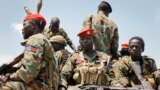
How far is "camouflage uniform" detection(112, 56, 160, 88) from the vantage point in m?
9.52

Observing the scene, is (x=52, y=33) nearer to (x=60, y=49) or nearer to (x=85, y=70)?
(x=60, y=49)

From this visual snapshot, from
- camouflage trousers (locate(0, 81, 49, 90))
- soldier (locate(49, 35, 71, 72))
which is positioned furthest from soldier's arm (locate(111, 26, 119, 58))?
camouflage trousers (locate(0, 81, 49, 90))

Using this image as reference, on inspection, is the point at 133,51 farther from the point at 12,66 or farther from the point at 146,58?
the point at 12,66

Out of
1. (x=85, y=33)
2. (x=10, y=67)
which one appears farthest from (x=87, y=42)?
(x=10, y=67)

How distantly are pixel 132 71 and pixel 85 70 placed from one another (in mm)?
1022

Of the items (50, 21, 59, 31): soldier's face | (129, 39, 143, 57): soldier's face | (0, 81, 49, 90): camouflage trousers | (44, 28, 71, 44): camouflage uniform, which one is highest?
(50, 21, 59, 31): soldier's face

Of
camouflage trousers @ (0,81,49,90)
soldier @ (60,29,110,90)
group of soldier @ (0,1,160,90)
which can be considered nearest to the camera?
camouflage trousers @ (0,81,49,90)

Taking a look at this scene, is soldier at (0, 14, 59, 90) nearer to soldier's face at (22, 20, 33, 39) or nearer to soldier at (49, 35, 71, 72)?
soldier's face at (22, 20, 33, 39)

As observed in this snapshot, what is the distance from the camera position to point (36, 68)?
7258 millimetres

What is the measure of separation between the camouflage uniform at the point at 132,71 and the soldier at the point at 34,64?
2.07 meters

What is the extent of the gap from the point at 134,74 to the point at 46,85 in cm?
260

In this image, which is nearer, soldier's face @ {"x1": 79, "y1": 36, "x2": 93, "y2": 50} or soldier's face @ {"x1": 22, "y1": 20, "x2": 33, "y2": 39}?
soldier's face @ {"x1": 22, "y1": 20, "x2": 33, "y2": 39}

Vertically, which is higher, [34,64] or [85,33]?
[85,33]

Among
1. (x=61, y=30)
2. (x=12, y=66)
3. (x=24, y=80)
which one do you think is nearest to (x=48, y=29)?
(x=61, y=30)
